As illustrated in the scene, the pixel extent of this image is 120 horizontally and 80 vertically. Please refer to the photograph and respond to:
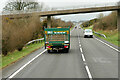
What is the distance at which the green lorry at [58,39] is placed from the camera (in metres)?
17.1

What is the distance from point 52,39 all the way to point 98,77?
968cm

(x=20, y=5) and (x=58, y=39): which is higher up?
(x=20, y=5)

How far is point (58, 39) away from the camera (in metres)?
17.3

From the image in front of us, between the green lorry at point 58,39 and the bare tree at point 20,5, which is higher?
the bare tree at point 20,5

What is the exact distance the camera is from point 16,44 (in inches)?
769

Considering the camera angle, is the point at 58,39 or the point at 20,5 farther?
the point at 20,5

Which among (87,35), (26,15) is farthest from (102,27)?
(26,15)

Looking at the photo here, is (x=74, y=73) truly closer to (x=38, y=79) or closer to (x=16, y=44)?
(x=38, y=79)

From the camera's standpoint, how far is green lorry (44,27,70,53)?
17.1 meters

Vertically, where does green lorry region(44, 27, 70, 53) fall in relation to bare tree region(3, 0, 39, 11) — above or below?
below

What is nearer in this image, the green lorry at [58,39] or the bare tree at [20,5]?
the green lorry at [58,39]

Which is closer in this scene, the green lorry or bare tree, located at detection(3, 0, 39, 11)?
the green lorry

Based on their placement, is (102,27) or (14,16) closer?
(14,16)

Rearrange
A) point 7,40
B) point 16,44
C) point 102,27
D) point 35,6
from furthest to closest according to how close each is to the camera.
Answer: point 102,27 → point 35,6 → point 16,44 → point 7,40
